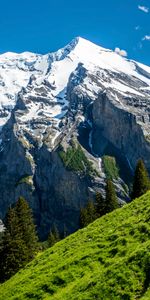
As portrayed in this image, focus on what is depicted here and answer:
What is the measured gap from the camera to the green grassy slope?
3191 centimetres

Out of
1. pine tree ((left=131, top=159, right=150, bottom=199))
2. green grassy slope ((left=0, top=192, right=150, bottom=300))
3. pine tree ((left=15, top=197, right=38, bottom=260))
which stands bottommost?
green grassy slope ((left=0, top=192, right=150, bottom=300))

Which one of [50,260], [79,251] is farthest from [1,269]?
[79,251]

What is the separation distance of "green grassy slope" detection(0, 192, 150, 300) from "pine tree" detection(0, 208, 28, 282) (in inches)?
821

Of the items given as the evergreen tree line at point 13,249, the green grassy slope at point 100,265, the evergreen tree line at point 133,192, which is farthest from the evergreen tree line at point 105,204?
the green grassy slope at point 100,265

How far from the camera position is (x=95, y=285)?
3366cm

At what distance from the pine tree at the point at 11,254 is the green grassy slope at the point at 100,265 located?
20846 millimetres

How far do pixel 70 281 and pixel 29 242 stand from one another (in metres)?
46.6

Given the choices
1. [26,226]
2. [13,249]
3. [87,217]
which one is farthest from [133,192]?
[13,249]

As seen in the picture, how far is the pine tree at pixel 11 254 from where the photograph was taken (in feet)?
250

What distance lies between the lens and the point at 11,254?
7650cm

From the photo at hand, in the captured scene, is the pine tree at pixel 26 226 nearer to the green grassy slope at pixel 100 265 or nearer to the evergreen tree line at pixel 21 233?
the evergreen tree line at pixel 21 233

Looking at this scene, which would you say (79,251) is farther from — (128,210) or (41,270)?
(128,210)

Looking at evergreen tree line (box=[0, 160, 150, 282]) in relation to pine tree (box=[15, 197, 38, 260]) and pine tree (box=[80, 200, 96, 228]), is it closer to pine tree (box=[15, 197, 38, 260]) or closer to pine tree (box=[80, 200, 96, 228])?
pine tree (box=[15, 197, 38, 260])

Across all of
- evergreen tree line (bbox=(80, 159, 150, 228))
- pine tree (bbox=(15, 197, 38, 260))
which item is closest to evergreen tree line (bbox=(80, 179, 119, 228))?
evergreen tree line (bbox=(80, 159, 150, 228))
